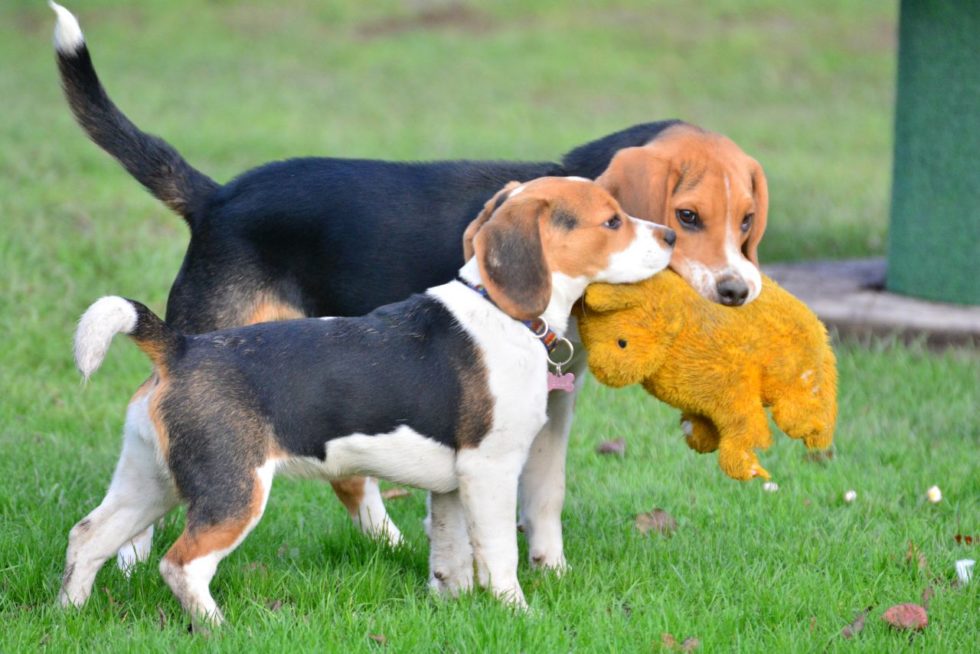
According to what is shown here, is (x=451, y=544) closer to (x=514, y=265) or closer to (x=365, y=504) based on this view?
(x=365, y=504)

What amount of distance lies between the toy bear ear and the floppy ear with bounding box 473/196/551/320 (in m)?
0.25

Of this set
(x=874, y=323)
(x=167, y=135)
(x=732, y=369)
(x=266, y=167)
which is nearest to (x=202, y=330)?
(x=266, y=167)

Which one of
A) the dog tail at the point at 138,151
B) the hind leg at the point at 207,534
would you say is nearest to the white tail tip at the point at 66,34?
the dog tail at the point at 138,151

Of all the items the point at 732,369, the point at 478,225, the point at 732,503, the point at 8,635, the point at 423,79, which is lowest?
the point at 423,79

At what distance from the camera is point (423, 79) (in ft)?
73.0

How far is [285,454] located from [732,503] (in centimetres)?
247

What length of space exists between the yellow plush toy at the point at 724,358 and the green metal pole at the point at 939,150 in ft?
15.3

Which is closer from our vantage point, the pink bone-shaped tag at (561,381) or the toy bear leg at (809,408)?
the toy bear leg at (809,408)

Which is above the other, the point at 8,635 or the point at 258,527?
the point at 8,635

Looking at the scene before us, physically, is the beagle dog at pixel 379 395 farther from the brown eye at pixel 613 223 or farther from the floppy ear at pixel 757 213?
the floppy ear at pixel 757 213

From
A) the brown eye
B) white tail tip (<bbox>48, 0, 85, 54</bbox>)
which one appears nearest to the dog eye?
the brown eye

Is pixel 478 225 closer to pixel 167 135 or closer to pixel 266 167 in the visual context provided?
pixel 266 167

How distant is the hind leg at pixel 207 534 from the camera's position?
4.30m

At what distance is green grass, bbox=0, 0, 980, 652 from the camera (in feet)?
15.2
